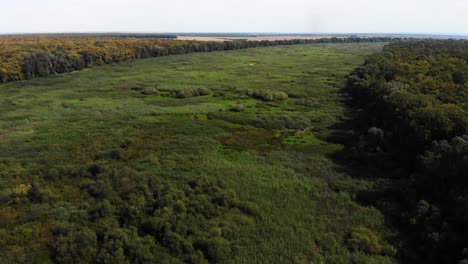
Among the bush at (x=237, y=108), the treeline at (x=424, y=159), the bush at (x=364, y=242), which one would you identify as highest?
the treeline at (x=424, y=159)

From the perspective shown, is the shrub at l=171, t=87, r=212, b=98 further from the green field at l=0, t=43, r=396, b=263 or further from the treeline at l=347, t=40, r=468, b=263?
the treeline at l=347, t=40, r=468, b=263

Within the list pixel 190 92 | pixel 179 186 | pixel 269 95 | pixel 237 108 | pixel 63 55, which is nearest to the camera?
pixel 179 186

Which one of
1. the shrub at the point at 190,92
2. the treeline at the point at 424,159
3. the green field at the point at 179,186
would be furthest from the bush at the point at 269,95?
the treeline at the point at 424,159

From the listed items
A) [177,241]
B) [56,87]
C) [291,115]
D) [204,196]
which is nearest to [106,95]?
[56,87]

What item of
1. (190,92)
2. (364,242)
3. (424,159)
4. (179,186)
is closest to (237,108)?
(190,92)

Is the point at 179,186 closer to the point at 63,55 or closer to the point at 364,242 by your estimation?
the point at 364,242

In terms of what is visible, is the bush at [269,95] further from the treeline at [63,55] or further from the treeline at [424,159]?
the treeline at [63,55]

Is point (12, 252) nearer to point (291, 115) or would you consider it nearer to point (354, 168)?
point (354, 168)
